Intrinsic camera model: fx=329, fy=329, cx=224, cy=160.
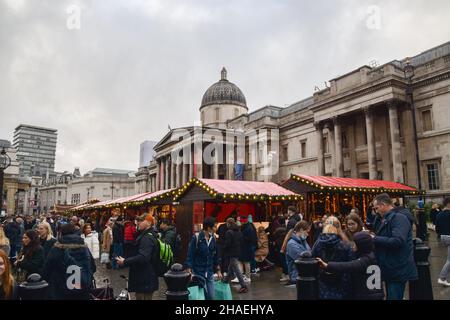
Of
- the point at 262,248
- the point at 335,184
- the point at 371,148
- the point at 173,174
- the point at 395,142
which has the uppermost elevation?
the point at 173,174

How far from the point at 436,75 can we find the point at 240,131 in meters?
23.0

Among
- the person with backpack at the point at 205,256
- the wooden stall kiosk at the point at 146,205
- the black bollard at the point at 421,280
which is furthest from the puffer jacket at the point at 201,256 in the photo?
the wooden stall kiosk at the point at 146,205

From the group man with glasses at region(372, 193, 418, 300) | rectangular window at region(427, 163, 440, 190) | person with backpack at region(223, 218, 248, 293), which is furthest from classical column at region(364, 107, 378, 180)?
man with glasses at region(372, 193, 418, 300)

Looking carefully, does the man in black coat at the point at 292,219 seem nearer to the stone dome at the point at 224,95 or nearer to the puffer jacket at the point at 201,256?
the puffer jacket at the point at 201,256

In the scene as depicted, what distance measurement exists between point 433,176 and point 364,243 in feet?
80.4

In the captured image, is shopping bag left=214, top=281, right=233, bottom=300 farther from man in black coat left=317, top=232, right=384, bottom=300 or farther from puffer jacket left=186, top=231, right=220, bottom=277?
man in black coat left=317, top=232, right=384, bottom=300

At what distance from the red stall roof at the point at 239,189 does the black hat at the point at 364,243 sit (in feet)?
30.4

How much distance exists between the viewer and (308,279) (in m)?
4.15

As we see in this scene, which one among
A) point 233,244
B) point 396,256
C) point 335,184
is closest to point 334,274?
point 396,256

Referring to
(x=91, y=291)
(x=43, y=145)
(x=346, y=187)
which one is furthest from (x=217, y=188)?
(x=43, y=145)

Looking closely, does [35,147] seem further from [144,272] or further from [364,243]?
[364,243]

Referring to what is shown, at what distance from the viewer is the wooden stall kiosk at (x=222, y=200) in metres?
14.1

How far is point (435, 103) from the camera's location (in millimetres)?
24484
